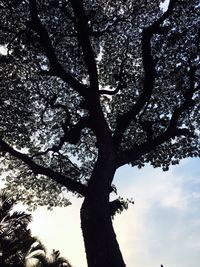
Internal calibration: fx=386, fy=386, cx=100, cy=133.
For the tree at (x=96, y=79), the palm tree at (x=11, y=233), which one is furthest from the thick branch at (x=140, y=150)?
the palm tree at (x=11, y=233)

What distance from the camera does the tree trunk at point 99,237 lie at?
1005cm

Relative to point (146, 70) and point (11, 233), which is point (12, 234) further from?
point (146, 70)

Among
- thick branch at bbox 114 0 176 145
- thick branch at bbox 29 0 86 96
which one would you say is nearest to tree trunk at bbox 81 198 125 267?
thick branch at bbox 114 0 176 145

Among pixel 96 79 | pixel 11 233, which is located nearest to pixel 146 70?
pixel 96 79

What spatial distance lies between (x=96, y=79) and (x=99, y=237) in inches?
221

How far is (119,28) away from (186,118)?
5.20 m

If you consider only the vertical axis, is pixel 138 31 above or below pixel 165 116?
above

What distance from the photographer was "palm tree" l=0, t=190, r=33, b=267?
49.7 ft

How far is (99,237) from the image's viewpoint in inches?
406

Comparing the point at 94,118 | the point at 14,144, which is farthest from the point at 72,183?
the point at 14,144

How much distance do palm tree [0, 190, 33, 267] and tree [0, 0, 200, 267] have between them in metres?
2.25

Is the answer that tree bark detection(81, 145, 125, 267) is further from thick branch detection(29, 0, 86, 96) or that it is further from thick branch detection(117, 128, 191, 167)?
thick branch detection(29, 0, 86, 96)

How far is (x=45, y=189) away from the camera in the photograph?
20.0m

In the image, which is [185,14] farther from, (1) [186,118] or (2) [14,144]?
(2) [14,144]
